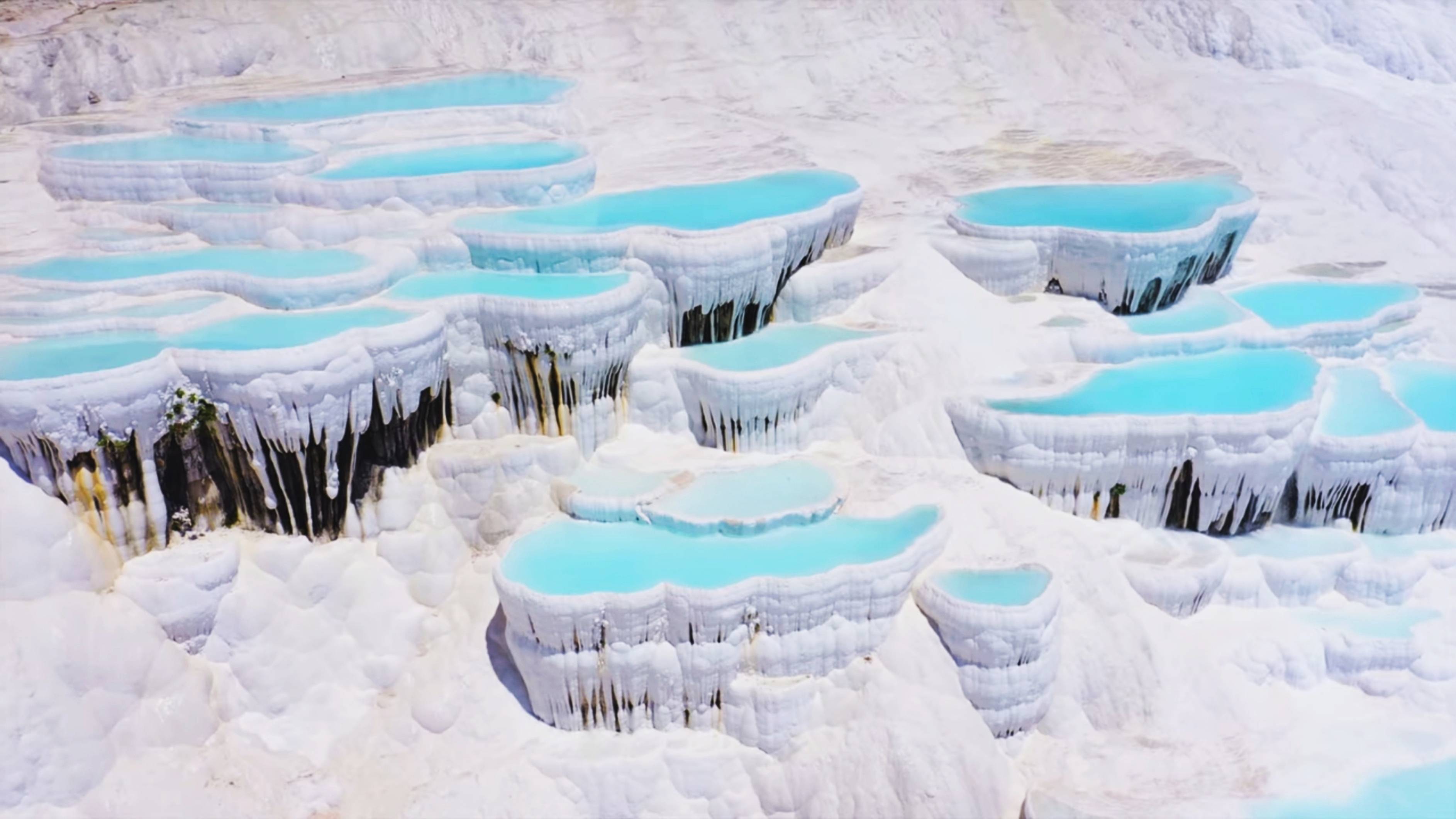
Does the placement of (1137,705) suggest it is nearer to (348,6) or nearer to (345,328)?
(345,328)

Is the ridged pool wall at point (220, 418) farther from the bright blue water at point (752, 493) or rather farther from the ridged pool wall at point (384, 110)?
the ridged pool wall at point (384, 110)

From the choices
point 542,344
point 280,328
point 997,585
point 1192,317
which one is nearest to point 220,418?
point 280,328

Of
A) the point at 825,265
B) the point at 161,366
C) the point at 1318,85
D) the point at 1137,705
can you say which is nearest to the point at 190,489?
the point at 161,366

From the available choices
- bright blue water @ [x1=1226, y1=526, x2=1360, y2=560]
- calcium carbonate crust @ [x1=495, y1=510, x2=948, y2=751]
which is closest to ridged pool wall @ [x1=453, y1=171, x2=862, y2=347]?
calcium carbonate crust @ [x1=495, y1=510, x2=948, y2=751]

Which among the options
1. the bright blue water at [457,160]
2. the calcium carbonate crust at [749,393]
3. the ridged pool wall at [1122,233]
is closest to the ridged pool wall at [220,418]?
the calcium carbonate crust at [749,393]

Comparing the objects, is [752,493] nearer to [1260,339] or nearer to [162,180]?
[1260,339]

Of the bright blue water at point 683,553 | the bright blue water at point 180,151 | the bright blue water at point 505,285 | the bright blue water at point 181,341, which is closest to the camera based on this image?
the bright blue water at point 181,341
